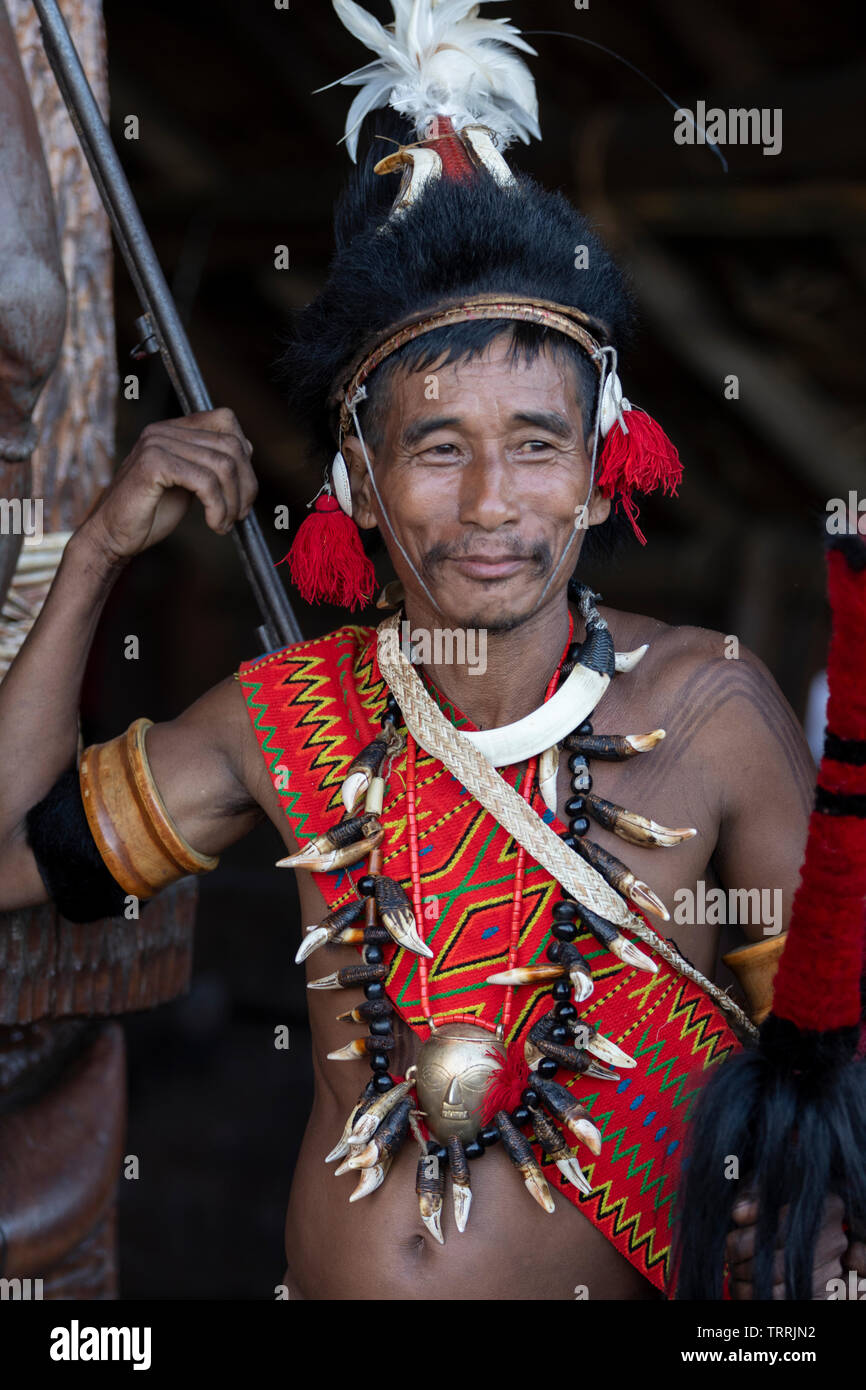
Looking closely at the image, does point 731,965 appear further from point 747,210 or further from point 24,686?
point 747,210

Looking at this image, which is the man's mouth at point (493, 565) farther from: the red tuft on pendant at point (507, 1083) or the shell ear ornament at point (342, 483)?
the red tuft on pendant at point (507, 1083)

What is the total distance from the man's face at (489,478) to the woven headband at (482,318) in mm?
43

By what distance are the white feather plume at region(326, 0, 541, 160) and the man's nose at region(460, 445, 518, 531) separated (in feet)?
1.80

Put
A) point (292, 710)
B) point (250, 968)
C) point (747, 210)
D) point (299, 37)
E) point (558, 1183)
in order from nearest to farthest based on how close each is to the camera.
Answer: point (558, 1183), point (292, 710), point (747, 210), point (299, 37), point (250, 968)

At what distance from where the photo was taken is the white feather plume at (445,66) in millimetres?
2076

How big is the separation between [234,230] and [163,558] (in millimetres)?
2732

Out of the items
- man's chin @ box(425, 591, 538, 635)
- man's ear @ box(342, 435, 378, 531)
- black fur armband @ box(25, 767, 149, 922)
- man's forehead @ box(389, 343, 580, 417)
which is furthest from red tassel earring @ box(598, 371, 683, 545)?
black fur armband @ box(25, 767, 149, 922)

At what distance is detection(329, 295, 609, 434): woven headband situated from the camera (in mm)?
1873

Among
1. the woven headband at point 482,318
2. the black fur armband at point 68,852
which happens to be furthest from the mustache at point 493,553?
the black fur armband at point 68,852

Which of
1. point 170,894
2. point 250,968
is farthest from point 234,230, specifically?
point 170,894

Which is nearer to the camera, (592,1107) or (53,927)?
(592,1107)

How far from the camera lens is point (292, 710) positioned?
82.4 inches

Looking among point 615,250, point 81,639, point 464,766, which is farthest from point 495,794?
point 615,250

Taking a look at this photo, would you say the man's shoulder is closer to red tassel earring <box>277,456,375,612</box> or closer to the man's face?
the man's face
